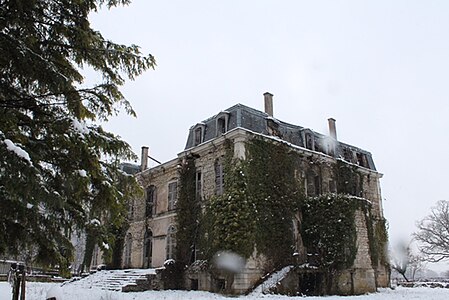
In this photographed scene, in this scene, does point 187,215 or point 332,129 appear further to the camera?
point 332,129

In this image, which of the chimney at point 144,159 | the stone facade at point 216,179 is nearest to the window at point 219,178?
the stone facade at point 216,179

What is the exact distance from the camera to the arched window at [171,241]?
20259 millimetres

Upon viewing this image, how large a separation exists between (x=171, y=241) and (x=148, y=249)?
2491 mm

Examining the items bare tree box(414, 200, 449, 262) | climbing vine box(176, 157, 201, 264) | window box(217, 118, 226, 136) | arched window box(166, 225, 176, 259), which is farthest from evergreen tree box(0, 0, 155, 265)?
bare tree box(414, 200, 449, 262)

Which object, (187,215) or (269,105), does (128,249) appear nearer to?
(187,215)

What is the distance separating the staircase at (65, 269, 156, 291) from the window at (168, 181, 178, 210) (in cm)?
367

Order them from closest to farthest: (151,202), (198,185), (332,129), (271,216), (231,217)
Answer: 1. (231,217)
2. (271,216)
3. (198,185)
4. (151,202)
5. (332,129)

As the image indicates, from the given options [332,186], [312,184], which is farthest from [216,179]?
[332,186]

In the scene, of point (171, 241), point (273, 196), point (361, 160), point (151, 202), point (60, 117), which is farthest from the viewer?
point (361, 160)

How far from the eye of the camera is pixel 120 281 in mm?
18172

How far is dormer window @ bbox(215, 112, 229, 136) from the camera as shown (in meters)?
19.4

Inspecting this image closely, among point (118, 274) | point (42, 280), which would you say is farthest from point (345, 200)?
point (42, 280)

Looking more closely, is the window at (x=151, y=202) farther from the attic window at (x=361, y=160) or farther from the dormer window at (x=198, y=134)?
the attic window at (x=361, y=160)

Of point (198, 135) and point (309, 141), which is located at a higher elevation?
point (198, 135)
